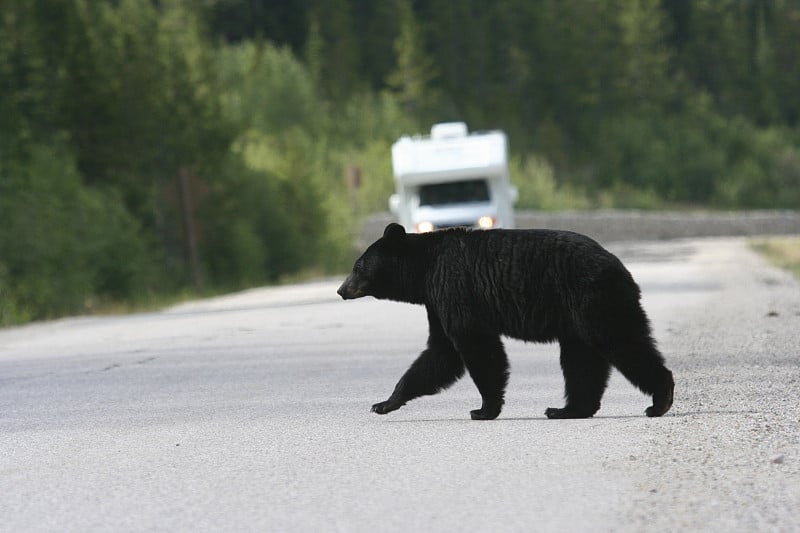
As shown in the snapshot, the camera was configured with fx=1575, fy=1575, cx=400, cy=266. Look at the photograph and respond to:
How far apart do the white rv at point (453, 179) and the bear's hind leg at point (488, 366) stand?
80.0 ft

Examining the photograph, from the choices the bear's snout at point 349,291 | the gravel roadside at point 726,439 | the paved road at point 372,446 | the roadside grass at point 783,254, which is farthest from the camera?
the roadside grass at point 783,254

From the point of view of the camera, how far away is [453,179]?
33812 millimetres

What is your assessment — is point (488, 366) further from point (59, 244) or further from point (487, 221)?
point (487, 221)

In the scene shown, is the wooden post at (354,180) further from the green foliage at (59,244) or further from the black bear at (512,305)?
the black bear at (512,305)

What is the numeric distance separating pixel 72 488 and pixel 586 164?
97.0 m

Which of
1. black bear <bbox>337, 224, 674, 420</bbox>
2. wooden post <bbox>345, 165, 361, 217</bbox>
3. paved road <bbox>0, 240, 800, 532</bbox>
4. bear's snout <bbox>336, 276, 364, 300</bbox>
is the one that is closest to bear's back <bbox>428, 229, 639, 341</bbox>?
black bear <bbox>337, 224, 674, 420</bbox>

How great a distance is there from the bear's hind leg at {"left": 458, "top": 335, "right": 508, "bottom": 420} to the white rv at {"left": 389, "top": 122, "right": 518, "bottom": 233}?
2438 cm

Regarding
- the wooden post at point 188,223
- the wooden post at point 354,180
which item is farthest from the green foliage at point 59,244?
the wooden post at point 354,180

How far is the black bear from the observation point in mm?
8391

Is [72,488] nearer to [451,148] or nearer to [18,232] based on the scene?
[18,232]

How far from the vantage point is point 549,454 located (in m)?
7.75

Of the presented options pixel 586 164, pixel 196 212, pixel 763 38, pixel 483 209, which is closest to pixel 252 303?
pixel 483 209

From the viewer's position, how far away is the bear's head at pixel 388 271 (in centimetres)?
908

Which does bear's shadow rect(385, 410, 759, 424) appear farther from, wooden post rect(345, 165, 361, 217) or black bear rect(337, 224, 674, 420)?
wooden post rect(345, 165, 361, 217)
